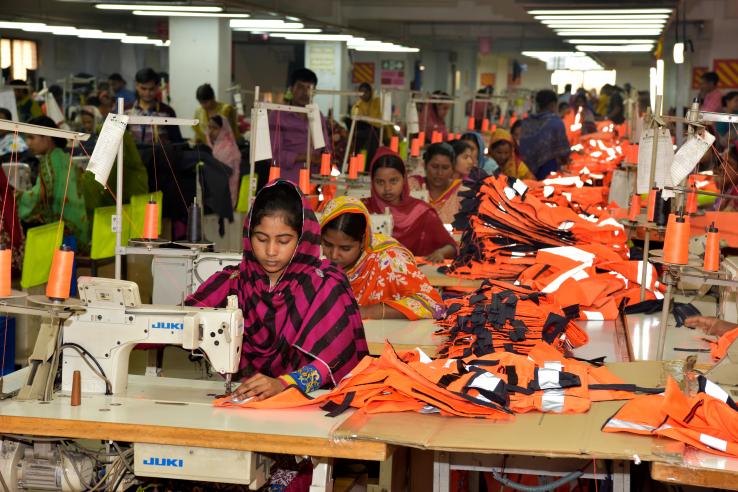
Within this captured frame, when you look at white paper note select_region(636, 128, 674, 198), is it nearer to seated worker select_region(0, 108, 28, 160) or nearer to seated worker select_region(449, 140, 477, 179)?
seated worker select_region(449, 140, 477, 179)

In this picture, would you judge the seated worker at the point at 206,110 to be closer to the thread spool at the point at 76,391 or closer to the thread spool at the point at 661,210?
the thread spool at the point at 661,210

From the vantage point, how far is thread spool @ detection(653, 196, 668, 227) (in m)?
4.42

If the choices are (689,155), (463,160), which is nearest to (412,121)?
(463,160)

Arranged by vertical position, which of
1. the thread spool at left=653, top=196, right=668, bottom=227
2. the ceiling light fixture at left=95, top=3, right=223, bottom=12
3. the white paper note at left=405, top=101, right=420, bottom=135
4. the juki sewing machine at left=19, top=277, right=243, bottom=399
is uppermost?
the ceiling light fixture at left=95, top=3, right=223, bottom=12

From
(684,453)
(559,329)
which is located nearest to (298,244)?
(559,329)

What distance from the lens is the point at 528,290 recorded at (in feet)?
13.3

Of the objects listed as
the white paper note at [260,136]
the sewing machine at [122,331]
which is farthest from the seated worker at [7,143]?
the sewing machine at [122,331]

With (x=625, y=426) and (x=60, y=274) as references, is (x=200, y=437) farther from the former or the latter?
(x=625, y=426)

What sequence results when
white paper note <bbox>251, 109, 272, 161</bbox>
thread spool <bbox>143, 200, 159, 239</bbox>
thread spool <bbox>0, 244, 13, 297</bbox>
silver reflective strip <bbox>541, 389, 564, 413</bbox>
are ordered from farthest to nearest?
white paper note <bbox>251, 109, 272, 161</bbox> < thread spool <bbox>143, 200, 159, 239</bbox> < silver reflective strip <bbox>541, 389, 564, 413</bbox> < thread spool <bbox>0, 244, 13, 297</bbox>

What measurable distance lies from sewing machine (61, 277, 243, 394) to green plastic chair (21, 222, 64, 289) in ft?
9.67

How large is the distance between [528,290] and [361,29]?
14.1 meters

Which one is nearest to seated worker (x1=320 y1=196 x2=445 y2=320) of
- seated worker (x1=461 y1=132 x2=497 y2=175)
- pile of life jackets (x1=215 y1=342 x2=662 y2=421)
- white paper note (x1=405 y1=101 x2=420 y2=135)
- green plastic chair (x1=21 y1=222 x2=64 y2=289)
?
pile of life jackets (x1=215 y1=342 x2=662 y2=421)

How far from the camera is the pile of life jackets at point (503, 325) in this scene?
3.39m

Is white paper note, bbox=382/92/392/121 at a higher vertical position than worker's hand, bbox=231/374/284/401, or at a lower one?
higher
